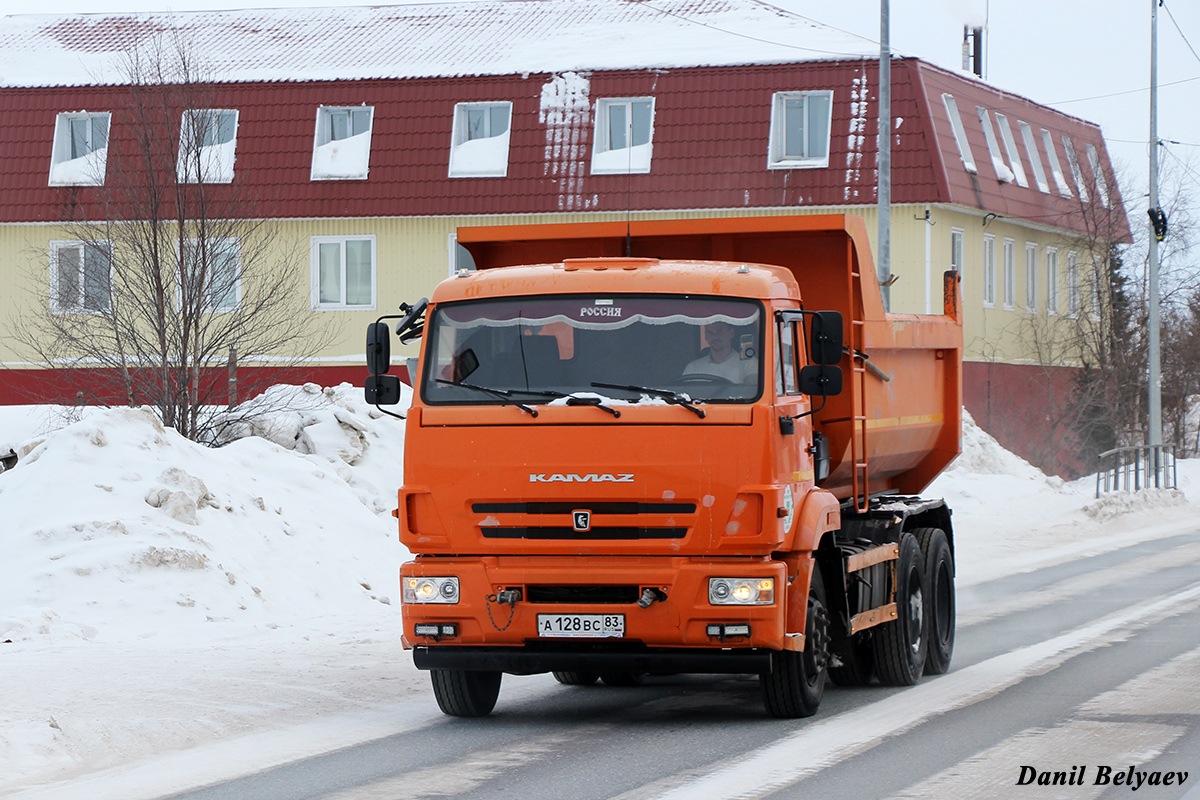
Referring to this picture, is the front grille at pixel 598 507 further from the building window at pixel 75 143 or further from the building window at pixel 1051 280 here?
the building window at pixel 1051 280

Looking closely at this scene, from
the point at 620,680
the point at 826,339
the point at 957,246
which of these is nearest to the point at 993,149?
the point at 957,246

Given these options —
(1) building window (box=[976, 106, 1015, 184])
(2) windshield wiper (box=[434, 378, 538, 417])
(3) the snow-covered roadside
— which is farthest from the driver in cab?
(1) building window (box=[976, 106, 1015, 184])

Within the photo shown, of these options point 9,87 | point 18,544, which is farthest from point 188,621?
point 9,87

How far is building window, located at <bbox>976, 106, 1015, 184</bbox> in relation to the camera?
37.3 meters

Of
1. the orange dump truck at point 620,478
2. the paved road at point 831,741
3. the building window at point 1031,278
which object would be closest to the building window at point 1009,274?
the building window at point 1031,278

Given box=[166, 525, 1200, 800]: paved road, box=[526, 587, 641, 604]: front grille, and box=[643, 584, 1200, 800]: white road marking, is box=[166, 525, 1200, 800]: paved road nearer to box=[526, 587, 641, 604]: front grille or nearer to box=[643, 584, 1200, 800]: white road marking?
box=[643, 584, 1200, 800]: white road marking

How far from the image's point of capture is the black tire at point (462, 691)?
33.1 ft

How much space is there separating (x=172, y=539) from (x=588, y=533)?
6.66 m

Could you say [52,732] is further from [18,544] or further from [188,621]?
[18,544]

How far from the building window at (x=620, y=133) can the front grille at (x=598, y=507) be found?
25758mm

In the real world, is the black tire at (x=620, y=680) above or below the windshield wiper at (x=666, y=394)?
below

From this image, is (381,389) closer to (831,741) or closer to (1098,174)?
(831,741)

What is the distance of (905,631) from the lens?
1159 centimetres

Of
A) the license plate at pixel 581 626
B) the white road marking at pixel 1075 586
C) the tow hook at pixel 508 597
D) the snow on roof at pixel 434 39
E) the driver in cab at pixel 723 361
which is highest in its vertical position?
the snow on roof at pixel 434 39
